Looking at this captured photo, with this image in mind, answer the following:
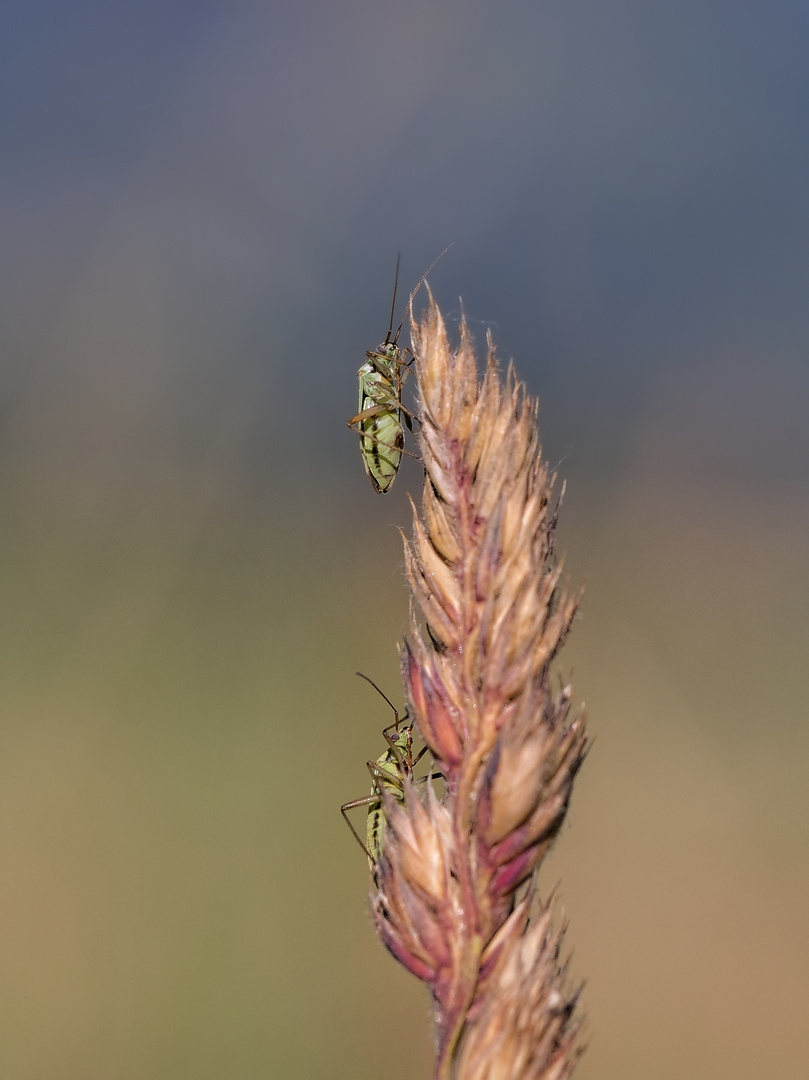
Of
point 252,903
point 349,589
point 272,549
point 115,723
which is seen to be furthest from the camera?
point 272,549

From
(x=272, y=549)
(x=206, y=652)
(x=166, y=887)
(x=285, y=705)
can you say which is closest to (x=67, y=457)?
(x=272, y=549)

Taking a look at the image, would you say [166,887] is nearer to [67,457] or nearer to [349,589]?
[349,589]

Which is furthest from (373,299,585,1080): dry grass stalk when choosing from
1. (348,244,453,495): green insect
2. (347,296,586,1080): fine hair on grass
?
(348,244,453,495): green insect

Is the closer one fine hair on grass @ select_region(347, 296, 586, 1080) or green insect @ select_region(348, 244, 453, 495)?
fine hair on grass @ select_region(347, 296, 586, 1080)

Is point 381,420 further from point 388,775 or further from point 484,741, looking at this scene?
point 484,741

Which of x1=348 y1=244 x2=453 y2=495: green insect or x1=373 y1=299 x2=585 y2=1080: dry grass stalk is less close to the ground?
x1=348 y1=244 x2=453 y2=495: green insect

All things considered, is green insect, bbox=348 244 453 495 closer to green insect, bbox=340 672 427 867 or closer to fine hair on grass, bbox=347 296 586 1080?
green insect, bbox=340 672 427 867

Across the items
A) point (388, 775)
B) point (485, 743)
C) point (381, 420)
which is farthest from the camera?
point (381, 420)

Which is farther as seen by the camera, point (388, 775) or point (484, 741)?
point (388, 775)

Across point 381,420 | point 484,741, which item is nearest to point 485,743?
point 484,741
